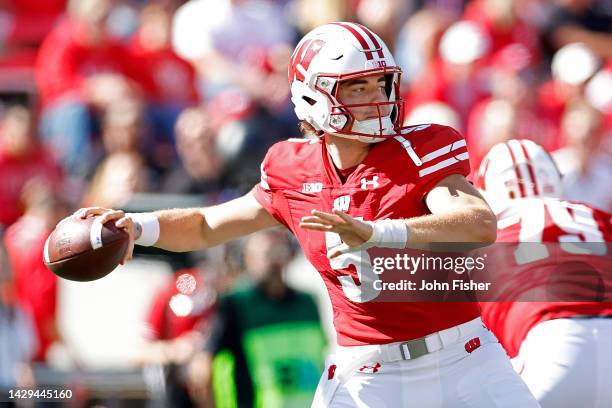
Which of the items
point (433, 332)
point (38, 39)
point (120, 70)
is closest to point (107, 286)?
point (120, 70)

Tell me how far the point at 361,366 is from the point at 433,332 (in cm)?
29

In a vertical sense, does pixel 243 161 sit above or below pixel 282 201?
above

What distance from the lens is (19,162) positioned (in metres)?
8.55

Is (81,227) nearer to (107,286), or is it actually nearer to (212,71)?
(107,286)

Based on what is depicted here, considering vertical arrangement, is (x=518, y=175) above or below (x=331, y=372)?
above

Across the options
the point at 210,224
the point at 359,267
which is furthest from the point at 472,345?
the point at 210,224

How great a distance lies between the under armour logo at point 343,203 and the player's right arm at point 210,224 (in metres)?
0.49

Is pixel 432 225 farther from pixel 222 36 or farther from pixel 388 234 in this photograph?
pixel 222 36

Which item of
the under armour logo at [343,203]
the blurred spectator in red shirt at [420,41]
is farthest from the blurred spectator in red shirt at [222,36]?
the under armour logo at [343,203]

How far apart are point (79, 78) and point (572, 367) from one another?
5121 mm

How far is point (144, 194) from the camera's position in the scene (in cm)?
796

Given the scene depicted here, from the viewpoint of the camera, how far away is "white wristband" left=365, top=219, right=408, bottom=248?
3.91 m

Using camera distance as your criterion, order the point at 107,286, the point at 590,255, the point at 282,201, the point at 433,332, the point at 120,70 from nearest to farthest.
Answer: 1. the point at 433,332
2. the point at 282,201
3. the point at 590,255
4. the point at 107,286
5. the point at 120,70

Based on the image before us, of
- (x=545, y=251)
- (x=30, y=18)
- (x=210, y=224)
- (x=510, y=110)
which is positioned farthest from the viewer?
(x=30, y=18)
